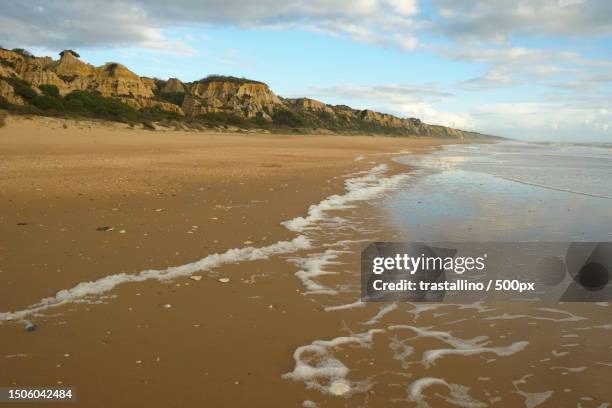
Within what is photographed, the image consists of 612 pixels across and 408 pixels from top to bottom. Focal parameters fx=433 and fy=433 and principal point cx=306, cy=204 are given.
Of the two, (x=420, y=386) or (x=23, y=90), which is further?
(x=23, y=90)

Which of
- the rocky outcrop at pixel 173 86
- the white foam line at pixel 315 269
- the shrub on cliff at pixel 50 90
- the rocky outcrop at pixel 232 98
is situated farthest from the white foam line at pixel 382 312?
A: the rocky outcrop at pixel 173 86

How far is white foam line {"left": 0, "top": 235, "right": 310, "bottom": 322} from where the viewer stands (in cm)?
387

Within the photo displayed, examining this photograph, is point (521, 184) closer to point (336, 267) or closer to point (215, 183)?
point (215, 183)

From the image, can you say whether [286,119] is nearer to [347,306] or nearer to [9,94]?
[9,94]

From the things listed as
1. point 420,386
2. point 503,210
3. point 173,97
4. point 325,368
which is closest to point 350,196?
point 503,210

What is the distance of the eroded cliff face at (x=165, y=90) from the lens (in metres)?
54.4

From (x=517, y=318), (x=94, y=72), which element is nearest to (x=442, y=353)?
(x=517, y=318)

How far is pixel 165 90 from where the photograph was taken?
83.3 meters

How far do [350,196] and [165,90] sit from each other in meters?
81.1

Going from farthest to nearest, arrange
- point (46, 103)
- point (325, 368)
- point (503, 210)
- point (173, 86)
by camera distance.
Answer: point (173, 86) < point (46, 103) < point (503, 210) < point (325, 368)

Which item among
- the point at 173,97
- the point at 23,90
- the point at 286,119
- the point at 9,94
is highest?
the point at 173,97

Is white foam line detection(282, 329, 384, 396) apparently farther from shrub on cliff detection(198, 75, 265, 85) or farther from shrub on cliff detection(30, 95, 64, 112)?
shrub on cliff detection(198, 75, 265, 85)

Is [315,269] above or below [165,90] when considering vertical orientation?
below

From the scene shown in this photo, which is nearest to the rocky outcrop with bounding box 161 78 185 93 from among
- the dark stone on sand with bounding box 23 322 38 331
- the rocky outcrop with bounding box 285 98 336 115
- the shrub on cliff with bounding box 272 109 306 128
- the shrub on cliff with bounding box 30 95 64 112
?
the shrub on cliff with bounding box 272 109 306 128
